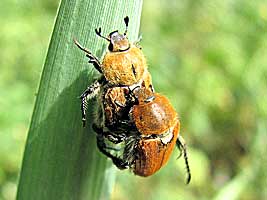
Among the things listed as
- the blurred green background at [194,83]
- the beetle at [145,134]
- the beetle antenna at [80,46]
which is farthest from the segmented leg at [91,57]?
the blurred green background at [194,83]

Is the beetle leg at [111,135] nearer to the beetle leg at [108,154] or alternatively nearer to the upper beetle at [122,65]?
the beetle leg at [108,154]

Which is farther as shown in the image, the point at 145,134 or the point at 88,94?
the point at 145,134

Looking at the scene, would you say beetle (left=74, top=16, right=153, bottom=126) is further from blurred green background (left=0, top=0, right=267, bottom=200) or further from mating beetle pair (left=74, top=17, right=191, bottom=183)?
blurred green background (left=0, top=0, right=267, bottom=200)

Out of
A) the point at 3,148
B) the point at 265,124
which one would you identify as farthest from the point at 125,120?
the point at 265,124

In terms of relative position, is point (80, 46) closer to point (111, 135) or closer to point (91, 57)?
point (91, 57)

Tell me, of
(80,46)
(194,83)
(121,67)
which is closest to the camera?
(80,46)

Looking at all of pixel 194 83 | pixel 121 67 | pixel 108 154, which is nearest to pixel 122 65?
pixel 121 67

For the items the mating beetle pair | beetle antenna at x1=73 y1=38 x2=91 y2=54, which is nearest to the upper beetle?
the mating beetle pair
